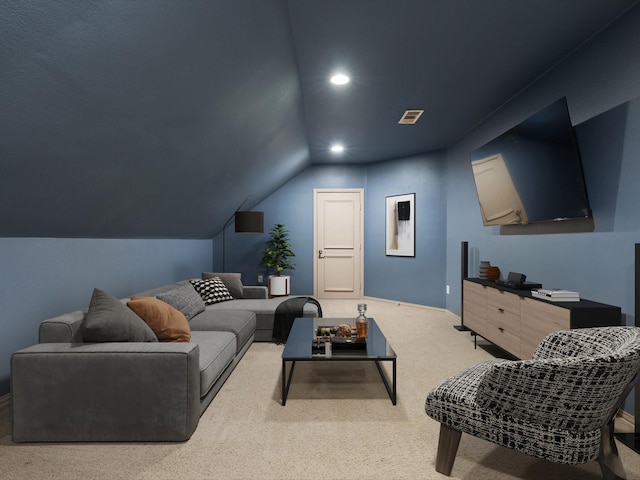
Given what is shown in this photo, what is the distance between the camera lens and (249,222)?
562 centimetres

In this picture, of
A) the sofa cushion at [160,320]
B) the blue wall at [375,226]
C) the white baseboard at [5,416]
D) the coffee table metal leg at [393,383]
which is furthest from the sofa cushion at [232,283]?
the white baseboard at [5,416]

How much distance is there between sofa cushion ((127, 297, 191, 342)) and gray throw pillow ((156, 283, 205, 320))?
631 millimetres

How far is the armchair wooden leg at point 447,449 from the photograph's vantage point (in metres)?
1.79

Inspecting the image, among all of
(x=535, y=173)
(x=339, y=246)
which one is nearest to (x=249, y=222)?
(x=339, y=246)

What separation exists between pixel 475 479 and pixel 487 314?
2146mm

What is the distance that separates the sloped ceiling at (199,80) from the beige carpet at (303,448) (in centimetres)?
155

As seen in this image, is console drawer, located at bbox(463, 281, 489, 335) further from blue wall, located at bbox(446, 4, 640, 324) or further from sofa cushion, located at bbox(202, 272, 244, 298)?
sofa cushion, located at bbox(202, 272, 244, 298)

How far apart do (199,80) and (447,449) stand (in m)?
2.73

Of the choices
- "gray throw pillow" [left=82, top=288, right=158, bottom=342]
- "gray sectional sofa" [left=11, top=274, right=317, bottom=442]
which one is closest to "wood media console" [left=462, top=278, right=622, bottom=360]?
"gray sectional sofa" [left=11, top=274, right=317, bottom=442]

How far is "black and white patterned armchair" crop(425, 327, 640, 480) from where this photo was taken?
151 centimetres

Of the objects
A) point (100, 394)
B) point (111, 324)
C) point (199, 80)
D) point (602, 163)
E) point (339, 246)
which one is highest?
point (199, 80)

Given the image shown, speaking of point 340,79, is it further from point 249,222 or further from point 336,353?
point 249,222

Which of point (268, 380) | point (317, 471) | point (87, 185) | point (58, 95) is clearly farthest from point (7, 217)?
point (317, 471)

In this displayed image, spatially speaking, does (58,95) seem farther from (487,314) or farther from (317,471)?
(487,314)
